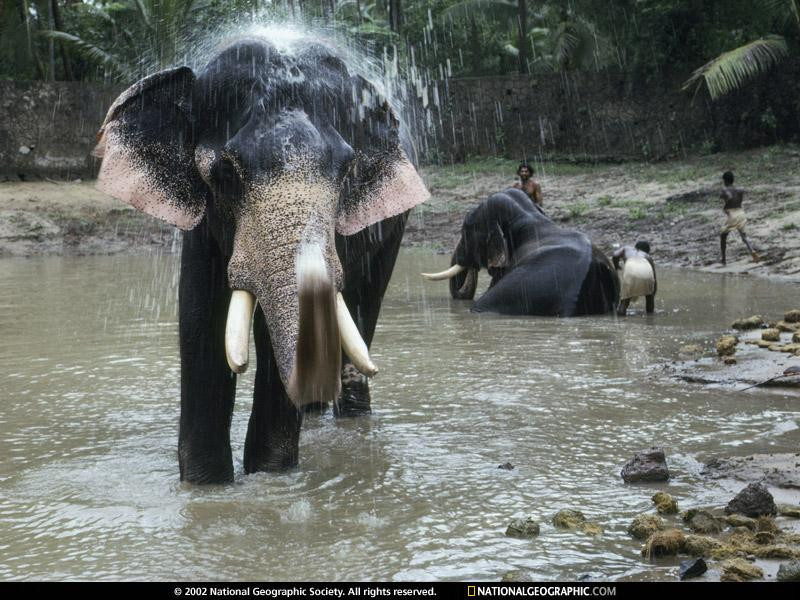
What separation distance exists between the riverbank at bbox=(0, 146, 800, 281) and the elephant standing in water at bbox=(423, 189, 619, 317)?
3.16 m

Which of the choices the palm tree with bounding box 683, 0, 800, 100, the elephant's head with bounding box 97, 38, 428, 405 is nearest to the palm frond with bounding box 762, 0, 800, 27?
the palm tree with bounding box 683, 0, 800, 100

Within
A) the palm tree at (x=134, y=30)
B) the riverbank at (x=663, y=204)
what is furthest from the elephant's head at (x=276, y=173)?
the palm tree at (x=134, y=30)

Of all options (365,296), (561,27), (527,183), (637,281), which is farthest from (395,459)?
(561,27)

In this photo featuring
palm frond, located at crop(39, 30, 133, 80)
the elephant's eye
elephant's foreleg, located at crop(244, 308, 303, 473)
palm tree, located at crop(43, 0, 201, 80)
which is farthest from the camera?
palm frond, located at crop(39, 30, 133, 80)

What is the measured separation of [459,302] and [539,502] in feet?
22.7

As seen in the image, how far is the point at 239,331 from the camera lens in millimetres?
3609

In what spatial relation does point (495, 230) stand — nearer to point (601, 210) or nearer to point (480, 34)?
point (601, 210)

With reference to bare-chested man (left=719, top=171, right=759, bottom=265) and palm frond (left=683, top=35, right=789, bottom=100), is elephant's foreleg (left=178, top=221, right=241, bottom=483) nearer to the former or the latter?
bare-chested man (left=719, top=171, right=759, bottom=265)

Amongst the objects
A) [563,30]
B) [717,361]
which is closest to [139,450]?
[717,361]

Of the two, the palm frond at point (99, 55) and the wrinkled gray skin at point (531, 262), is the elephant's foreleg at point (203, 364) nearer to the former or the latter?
the wrinkled gray skin at point (531, 262)

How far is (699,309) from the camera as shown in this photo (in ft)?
31.9

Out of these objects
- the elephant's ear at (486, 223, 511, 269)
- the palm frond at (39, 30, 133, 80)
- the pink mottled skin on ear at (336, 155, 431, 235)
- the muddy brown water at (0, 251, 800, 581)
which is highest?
the palm frond at (39, 30, 133, 80)

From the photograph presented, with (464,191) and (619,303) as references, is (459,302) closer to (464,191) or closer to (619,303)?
(619,303)

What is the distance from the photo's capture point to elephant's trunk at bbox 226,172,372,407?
342 centimetres
